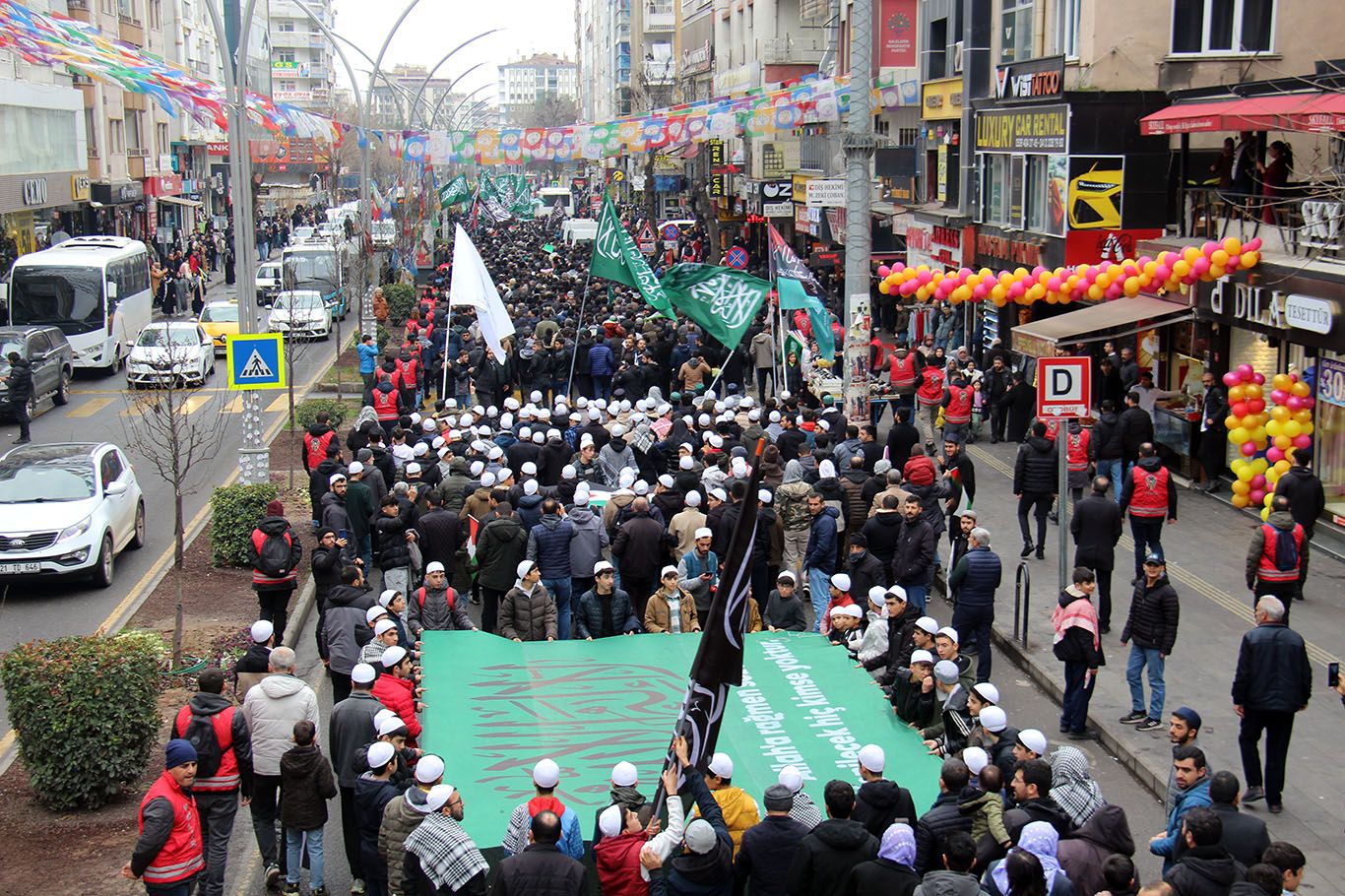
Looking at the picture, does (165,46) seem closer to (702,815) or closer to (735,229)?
(735,229)

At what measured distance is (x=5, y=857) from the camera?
10.1 m

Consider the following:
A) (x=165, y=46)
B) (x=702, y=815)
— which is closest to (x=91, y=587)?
(x=702, y=815)

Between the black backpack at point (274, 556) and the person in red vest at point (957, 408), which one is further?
the person in red vest at point (957, 408)

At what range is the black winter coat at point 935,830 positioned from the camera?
836cm

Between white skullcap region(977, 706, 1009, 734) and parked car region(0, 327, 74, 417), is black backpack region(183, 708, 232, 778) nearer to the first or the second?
white skullcap region(977, 706, 1009, 734)

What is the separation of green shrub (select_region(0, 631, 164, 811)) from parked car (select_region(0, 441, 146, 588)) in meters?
5.52

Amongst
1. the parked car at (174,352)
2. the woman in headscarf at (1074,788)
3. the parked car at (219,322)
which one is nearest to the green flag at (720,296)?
the parked car at (174,352)

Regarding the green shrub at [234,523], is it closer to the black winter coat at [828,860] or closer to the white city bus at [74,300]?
the black winter coat at [828,860]

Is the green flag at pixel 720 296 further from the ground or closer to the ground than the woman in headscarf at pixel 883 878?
further from the ground

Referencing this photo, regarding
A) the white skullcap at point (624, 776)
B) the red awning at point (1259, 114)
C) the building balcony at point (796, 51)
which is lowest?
the white skullcap at point (624, 776)

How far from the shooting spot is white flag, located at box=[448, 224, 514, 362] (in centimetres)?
2328

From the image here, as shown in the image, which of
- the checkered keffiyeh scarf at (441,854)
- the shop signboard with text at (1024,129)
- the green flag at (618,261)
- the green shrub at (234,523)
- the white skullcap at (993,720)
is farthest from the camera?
the shop signboard with text at (1024,129)

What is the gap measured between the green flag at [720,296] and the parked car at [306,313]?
743 inches

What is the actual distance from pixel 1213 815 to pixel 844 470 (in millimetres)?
9342
